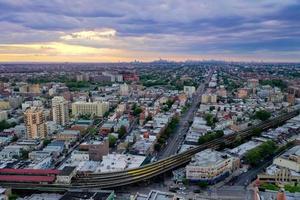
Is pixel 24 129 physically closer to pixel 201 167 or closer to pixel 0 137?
pixel 0 137

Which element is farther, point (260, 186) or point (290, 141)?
point (290, 141)

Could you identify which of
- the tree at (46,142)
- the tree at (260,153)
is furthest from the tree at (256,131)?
the tree at (46,142)

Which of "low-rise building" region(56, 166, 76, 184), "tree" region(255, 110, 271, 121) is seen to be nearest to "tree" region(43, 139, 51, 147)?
"low-rise building" region(56, 166, 76, 184)

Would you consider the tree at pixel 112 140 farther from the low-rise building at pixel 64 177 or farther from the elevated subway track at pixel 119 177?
the low-rise building at pixel 64 177

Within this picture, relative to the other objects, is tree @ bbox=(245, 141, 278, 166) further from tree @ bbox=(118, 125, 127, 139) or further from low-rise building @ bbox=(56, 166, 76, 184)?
low-rise building @ bbox=(56, 166, 76, 184)

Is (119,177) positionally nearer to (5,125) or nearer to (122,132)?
(122,132)

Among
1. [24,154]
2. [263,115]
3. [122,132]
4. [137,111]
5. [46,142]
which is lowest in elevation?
[24,154]

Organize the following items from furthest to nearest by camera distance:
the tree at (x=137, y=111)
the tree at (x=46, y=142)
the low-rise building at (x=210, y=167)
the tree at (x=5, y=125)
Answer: the tree at (x=137, y=111)
the tree at (x=5, y=125)
the tree at (x=46, y=142)
the low-rise building at (x=210, y=167)

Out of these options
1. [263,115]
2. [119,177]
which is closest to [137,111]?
[263,115]

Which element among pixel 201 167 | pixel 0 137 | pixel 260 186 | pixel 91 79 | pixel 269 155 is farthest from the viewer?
pixel 91 79

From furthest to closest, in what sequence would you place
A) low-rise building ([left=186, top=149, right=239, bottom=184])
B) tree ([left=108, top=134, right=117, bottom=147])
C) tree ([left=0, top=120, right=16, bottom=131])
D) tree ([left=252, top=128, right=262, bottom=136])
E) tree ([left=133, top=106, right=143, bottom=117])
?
tree ([left=133, top=106, right=143, bottom=117]) → tree ([left=0, top=120, right=16, bottom=131]) → tree ([left=252, top=128, right=262, bottom=136]) → tree ([left=108, top=134, right=117, bottom=147]) → low-rise building ([left=186, top=149, right=239, bottom=184])

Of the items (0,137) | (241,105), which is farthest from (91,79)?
(0,137)
